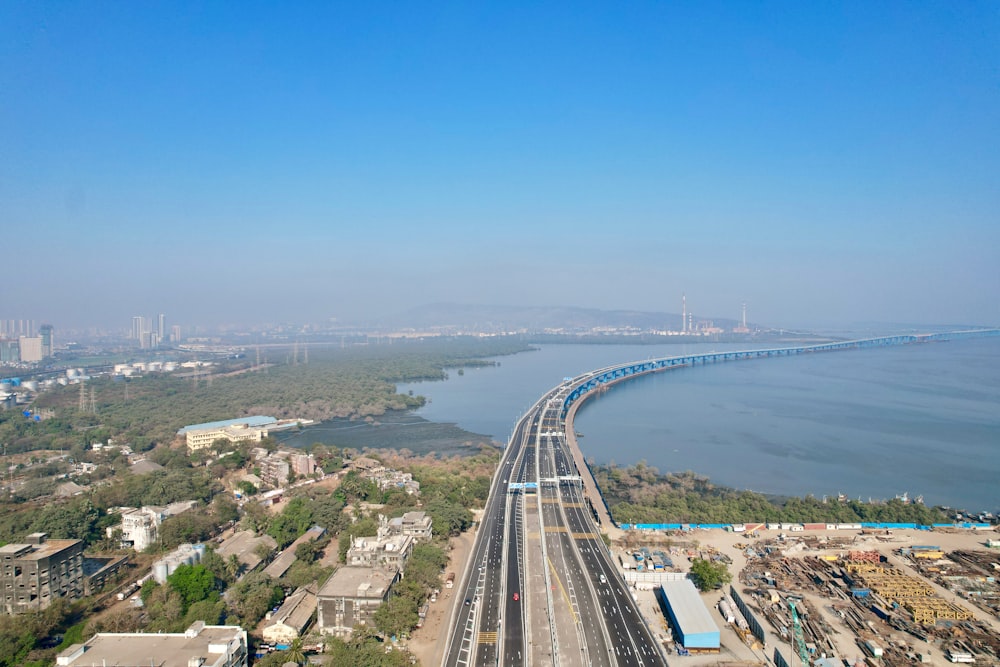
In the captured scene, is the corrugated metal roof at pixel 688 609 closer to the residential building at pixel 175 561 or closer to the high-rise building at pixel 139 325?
the residential building at pixel 175 561

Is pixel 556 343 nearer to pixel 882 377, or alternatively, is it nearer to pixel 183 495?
pixel 882 377

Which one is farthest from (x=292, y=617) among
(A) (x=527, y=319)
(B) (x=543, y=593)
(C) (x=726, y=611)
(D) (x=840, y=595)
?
(A) (x=527, y=319)

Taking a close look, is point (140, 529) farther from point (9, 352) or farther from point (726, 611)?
point (9, 352)

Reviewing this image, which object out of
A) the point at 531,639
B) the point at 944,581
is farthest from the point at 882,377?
the point at 531,639

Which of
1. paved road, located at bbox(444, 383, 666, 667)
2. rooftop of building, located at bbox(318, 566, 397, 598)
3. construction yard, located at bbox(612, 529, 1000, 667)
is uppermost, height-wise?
rooftop of building, located at bbox(318, 566, 397, 598)

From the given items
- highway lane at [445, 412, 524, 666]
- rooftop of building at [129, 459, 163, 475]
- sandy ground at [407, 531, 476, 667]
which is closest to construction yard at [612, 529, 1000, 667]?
highway lane at [445, 412, 524, 666]

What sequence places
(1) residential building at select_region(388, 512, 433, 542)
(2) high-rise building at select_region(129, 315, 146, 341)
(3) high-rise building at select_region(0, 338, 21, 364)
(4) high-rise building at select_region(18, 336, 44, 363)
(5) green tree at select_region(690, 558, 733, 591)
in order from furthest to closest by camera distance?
1. (2) high-rise building at select_region(129, 315, 146, 341)
2. (4) high-rise building at select_region(18, 336, 44, 363)
3. (3) high-rise building at select_region(0, 338, 21, 364)
4. (1) residential building at select_region(388, 512, 433, 542)
5. (5) green tree at select_region(690, 558, 733, 591)

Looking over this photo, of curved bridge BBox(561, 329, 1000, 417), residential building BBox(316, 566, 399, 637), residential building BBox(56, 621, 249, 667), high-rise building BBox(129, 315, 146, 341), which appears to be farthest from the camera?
high-rise building BBox(129, 315, 146, 341)

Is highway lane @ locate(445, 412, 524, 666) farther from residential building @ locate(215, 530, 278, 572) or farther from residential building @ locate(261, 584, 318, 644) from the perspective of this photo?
residential building @ locate(215, 530, 278, 572)
